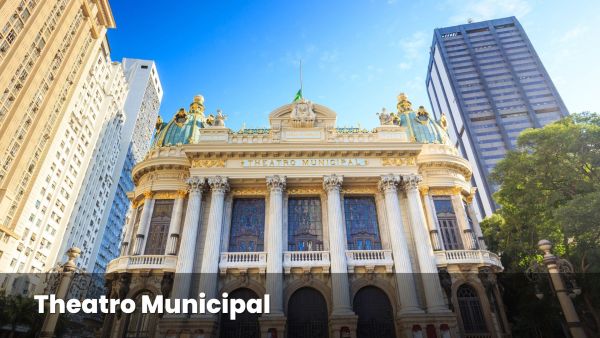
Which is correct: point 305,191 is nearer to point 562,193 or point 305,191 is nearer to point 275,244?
point 275,244

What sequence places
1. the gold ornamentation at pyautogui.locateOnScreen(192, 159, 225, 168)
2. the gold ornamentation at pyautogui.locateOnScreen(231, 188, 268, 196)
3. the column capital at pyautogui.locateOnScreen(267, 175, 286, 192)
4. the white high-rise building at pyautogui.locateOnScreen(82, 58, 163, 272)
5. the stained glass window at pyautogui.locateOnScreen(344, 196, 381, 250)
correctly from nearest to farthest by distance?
the stained glass window at pyautogui.locateOnScreen(344, 196, 381, 250) → the column capital at pyautogui.locateOnScreen(267, 175, 286, 192) → the gold ornamentation at pyautogui.locateOnScreen(192, 159, 225, 168) → the gold ornamentation at pyautogui.locateOnScreen(231, 188, 268, 196) → the white high-rise building at pyautogui.locateOnScreen(82, 58, 163, 272)

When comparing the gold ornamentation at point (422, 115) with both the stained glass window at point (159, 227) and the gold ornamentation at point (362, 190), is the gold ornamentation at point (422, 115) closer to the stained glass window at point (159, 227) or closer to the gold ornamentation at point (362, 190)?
the gold ornamentation at point (362, 190)

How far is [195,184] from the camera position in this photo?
958 inches

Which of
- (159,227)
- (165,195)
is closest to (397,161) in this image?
(165,195)

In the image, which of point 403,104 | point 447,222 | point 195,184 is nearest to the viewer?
point 195,184

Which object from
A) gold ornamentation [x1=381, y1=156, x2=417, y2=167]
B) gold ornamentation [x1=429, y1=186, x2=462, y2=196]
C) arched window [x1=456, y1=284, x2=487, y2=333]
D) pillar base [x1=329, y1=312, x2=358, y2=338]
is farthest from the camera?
gold ornamentation [x1=429, y1=186, x2=462, y2=196]

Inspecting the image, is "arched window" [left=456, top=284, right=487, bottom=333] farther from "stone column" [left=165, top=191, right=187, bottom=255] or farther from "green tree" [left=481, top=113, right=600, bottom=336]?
"stone column" [left=165, top=191, right=187, bottom=255]

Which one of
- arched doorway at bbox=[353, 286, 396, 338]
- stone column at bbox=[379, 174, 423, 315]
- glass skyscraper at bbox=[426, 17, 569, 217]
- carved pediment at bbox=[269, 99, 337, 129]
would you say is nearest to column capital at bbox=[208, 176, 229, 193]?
carved pediment at bbox=[269, 99, 337, 129]

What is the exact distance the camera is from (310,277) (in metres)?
22.1

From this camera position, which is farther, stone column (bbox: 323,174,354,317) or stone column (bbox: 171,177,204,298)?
stone column (bbox: 171,177,204,298)

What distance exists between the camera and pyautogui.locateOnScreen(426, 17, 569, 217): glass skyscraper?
84.4 meters

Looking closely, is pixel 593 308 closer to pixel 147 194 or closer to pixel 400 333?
pixel 400 333

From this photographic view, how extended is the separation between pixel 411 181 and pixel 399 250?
514cm

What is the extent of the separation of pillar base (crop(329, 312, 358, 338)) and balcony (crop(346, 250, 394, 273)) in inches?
122
